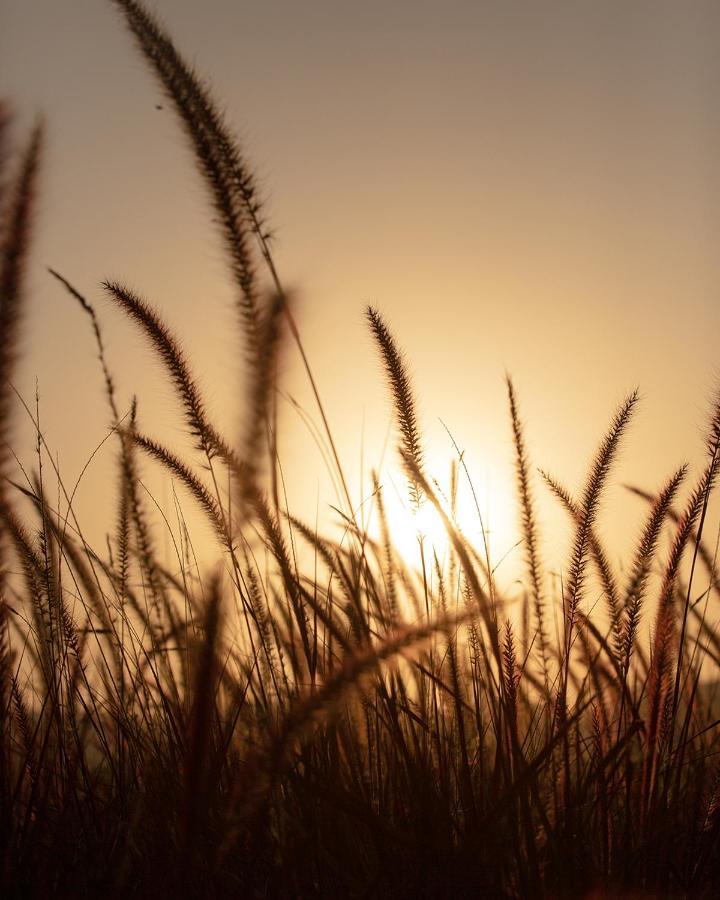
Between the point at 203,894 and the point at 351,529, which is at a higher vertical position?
the point at 351,529

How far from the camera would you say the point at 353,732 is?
192cm

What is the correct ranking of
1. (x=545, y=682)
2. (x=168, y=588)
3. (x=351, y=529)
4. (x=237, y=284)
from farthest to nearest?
(x=168, y=588)
(x=351, y=529)
(x=545, y=682)
(x=237, y=284)

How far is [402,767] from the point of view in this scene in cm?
171

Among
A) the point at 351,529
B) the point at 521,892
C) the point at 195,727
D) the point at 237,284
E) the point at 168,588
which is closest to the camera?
the point at 195,727

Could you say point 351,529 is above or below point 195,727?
above

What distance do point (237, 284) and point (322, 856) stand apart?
1066 millimetres

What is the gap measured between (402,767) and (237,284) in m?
1.00

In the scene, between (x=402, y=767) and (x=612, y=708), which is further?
(x=612, y=708)

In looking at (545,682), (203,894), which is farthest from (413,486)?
(203,894)

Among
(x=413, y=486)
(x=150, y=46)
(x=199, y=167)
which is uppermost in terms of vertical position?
(x=150, y=46)

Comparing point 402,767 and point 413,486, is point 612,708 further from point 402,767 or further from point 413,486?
point 413,486

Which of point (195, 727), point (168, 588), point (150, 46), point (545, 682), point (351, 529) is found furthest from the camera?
point (168, 588)

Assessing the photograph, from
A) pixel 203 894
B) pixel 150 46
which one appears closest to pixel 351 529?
pixel 203 894

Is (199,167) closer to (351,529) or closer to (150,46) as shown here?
(150,46)
